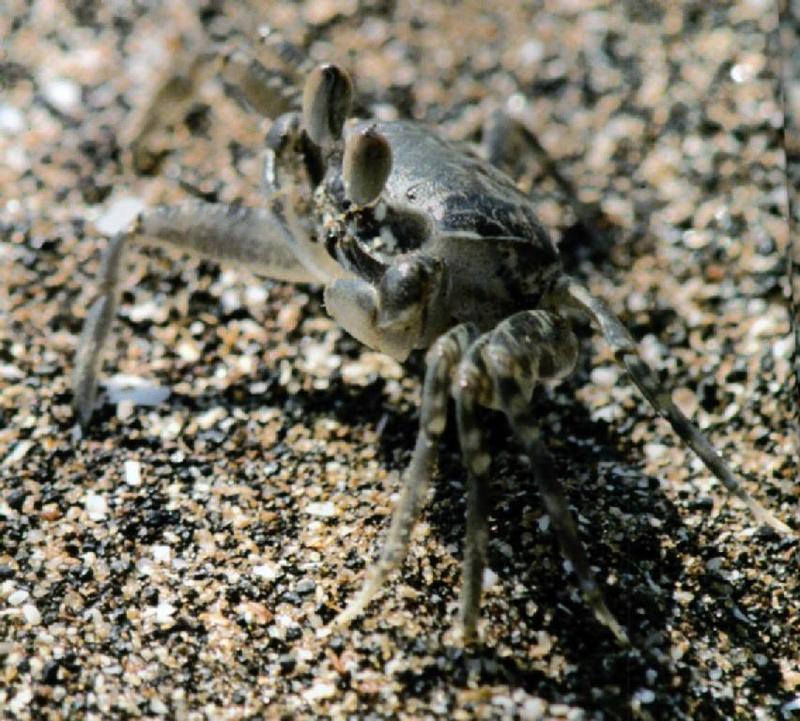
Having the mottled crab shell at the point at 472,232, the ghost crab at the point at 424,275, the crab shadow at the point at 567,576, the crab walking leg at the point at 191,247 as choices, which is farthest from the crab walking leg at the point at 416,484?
the crab walking leg at the point at 191,247

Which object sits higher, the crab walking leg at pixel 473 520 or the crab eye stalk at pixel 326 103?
the crab eye stalk at pixel 326 103

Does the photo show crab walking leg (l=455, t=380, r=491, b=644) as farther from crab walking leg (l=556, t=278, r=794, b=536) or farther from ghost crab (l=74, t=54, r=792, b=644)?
crab walking leg (l=556, t=278, r=794, b=536)

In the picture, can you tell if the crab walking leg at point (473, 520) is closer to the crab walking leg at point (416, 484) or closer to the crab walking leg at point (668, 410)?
the crab walking leg at point (416, 484)

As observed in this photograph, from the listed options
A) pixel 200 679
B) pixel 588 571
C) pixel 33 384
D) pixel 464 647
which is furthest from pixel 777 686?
pixel 33 384

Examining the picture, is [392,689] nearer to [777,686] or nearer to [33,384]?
[777,686]

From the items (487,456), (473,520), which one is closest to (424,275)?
(487,456)
